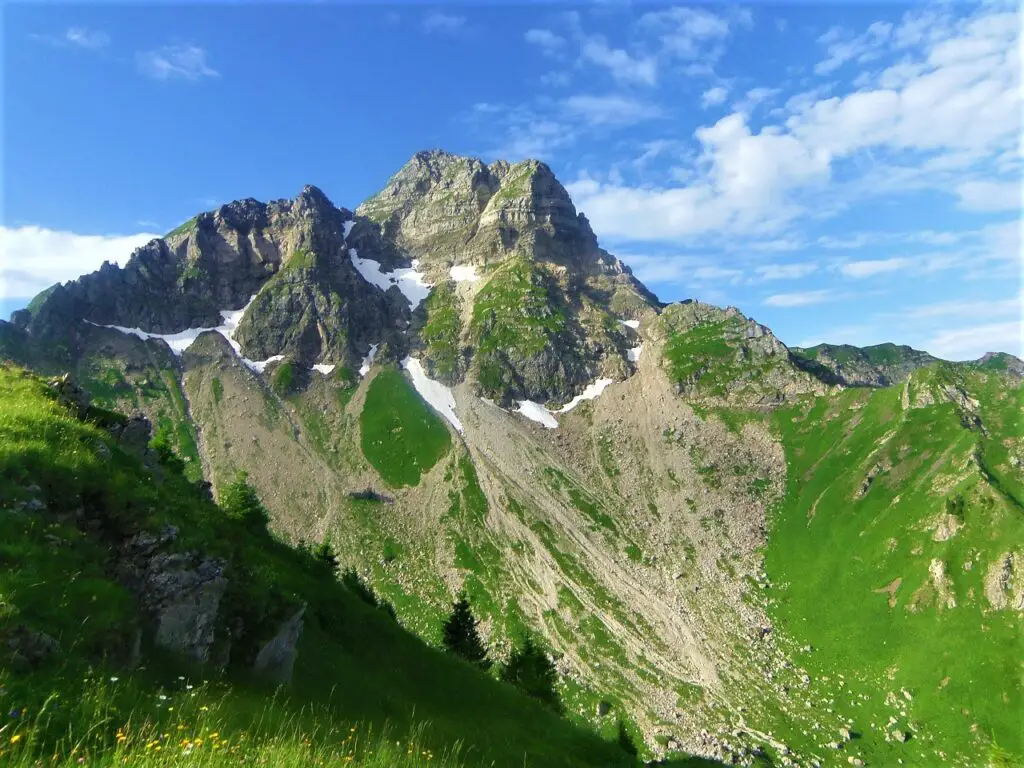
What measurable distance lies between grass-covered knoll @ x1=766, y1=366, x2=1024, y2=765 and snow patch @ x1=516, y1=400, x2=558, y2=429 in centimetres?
7208

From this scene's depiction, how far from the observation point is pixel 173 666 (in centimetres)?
1370

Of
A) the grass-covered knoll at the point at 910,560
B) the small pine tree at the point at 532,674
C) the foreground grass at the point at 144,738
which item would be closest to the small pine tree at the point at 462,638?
the small pine tree at the point at 532,674

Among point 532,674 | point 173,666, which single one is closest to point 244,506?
point 173,666

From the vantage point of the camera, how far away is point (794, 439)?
159m

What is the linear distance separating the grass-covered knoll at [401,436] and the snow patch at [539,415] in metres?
30.6

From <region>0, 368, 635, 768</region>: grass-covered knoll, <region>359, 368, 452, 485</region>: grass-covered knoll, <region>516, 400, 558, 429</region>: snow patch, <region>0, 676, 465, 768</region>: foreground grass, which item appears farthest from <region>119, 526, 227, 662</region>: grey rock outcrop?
<region>516, 400, 558, 429</region>: snow patch

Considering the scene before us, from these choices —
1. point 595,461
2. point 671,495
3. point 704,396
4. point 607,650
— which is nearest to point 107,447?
point 607,650

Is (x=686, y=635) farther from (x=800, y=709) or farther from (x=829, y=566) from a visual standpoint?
(x=829, y=566)

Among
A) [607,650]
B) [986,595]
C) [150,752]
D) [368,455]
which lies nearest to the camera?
[150,752]

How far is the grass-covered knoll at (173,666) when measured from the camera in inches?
307

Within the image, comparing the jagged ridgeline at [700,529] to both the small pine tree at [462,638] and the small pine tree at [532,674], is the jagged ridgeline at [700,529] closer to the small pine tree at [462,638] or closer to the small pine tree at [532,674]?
the small pine tree at [532,674]

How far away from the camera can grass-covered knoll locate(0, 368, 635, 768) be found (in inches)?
307

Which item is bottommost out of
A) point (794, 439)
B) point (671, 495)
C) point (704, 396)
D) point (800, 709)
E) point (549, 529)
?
point (800, 709)

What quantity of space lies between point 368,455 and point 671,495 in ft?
299
